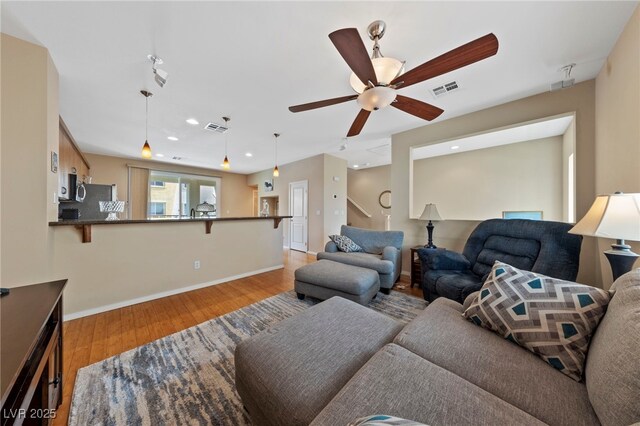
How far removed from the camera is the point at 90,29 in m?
1.71

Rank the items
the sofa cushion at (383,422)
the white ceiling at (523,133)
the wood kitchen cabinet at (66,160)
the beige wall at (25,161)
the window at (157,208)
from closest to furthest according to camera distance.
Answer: the sofa cushion at (383,422)
the beige wall at (25,161)
the white ceiling at (523,133)
the wood kitchen cabinet at (66,160)
the window at (157,208)

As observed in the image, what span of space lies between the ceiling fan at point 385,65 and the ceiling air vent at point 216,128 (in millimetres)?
2231

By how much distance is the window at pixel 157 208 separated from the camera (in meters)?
6.37

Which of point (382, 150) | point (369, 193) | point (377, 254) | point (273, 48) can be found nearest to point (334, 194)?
point (382, 150)

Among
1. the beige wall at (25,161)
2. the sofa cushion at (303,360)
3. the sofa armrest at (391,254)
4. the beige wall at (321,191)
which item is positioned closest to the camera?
the sofa cushion at (303,360)

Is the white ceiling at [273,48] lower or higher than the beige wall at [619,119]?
higher

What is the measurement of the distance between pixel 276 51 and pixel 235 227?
263cm

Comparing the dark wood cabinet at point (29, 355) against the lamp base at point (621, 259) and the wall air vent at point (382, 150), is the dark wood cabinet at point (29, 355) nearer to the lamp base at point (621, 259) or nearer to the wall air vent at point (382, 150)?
the lamp base at point (621, 259)

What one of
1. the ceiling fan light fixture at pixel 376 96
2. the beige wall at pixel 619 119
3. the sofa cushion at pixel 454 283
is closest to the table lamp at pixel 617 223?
the beige wall at pixel 619 119

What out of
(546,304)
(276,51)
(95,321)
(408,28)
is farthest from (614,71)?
(95,321)

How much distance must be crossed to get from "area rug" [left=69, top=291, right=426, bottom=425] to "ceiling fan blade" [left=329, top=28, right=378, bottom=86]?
2286 millimetres

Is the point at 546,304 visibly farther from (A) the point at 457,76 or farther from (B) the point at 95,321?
(B) the point at 95,321

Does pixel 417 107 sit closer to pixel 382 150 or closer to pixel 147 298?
pixel 382 150

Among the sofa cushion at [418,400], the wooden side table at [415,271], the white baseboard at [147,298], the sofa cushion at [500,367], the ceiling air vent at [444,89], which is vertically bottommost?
the white baseboard at [147,298]
